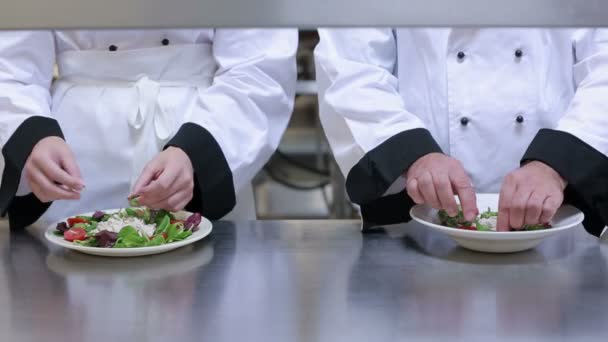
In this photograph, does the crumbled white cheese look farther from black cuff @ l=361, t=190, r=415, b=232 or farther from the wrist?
the wrist

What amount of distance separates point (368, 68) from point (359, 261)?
45 cm

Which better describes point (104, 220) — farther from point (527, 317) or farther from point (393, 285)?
point (527, 317)

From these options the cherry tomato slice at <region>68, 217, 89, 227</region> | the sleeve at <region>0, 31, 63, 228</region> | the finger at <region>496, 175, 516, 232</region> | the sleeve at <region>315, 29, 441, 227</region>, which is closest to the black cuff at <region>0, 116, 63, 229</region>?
the sleeve at <region>0, 31, 63, 228</region>

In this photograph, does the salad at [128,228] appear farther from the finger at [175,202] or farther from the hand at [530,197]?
the hand at [530,197]

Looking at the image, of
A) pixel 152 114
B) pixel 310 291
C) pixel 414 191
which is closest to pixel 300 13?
pixel 310 291

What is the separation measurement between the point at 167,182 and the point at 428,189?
441 millimetres

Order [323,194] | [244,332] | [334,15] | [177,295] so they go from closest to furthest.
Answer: [334,15] < [244,332] < [177,295] < [323,194]

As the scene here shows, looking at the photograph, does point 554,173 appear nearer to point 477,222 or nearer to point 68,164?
point 477,222

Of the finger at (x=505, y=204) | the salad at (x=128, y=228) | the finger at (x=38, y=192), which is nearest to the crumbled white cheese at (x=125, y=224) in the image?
the salad at (x=128, y=228)

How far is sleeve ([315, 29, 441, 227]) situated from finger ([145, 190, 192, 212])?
0.95 ft

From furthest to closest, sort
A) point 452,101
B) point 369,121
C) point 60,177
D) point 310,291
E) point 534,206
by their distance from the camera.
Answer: point 452,101
point 369,121
point 60,177
point 534,206
point 310,291

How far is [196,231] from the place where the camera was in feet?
4.49

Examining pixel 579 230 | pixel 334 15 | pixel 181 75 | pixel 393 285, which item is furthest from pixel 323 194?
pixel 334 15

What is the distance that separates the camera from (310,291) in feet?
3.67
